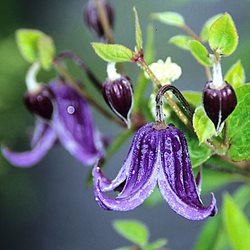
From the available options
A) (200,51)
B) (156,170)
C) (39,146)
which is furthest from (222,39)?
(39,146)

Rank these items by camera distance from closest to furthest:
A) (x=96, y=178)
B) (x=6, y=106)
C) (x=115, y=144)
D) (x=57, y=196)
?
(x=96, y=178) < (x=115, y=144) < (x=6, y=106) < (x=57, y=196)

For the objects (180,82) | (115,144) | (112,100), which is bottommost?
(180,82)

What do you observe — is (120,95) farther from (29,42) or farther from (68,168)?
(68,168)

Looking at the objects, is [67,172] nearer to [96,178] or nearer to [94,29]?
[94,29]

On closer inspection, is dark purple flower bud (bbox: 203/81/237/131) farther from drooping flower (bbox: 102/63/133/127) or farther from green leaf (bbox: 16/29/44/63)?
green leaf (bbox: 16/29/44/63)

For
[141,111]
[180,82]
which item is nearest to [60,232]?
[180,82]

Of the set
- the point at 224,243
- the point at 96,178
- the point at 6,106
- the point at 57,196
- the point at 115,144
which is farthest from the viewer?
the point at 57,196

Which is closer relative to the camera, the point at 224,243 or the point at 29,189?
the point at 224,243
